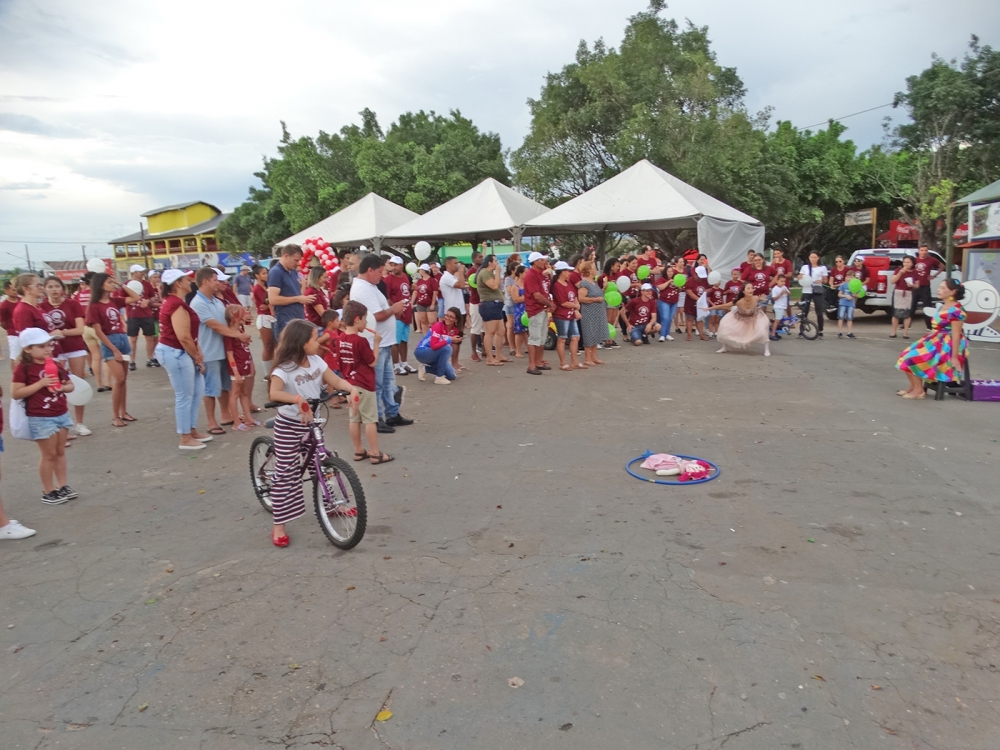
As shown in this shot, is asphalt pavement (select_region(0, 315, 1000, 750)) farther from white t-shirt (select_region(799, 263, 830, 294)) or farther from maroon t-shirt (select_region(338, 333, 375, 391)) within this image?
white t-shirt (select_region(799, 263, 830, 294))

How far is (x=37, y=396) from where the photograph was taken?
18.1 ft

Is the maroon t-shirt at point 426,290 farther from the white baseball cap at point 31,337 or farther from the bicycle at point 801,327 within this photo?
the bicycle at point 801,327

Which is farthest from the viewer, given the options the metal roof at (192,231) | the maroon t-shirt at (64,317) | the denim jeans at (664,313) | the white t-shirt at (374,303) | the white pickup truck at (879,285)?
the metal roof at (192,231)

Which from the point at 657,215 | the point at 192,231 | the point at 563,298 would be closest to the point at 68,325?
the point at 563,298

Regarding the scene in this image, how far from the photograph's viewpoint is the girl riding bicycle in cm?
471

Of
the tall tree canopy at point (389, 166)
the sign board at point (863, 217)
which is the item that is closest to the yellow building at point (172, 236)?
the tall tree canopy at point (389, 166)

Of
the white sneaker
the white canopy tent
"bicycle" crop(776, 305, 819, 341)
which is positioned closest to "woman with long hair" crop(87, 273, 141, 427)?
the white sneaker

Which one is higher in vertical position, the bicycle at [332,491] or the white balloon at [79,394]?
the white balloon at [79,394]

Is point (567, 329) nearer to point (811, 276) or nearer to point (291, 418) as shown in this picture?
point (811, 276)

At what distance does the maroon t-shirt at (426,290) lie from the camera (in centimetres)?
1186

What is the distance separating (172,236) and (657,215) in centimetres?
5894

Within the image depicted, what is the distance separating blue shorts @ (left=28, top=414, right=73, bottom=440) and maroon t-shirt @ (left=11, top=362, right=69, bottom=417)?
4 centimetres

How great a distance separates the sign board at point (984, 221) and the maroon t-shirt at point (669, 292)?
28.9 ft

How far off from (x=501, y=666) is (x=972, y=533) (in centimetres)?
346
